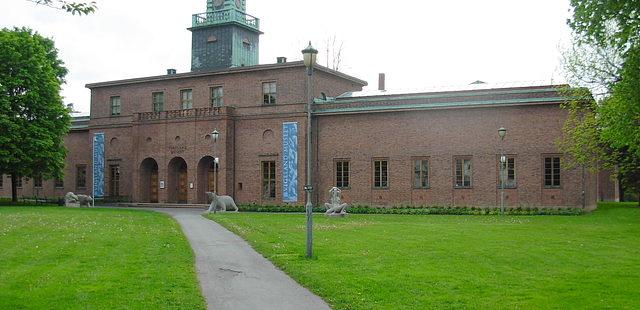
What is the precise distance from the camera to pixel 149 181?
51125mm

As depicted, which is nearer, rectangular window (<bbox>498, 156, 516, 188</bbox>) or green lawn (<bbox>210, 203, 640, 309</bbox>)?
green lawn (<bbox>210, 203, 640, 309</bbox>)

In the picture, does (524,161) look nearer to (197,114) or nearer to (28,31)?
(197,114)

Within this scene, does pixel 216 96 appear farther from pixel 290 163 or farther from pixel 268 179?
pixel 290 163

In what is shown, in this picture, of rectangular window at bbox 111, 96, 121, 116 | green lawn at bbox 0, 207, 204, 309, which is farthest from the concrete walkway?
rectangular window at bbox 111, 96, 121, 116

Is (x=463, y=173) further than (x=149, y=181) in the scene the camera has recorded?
No

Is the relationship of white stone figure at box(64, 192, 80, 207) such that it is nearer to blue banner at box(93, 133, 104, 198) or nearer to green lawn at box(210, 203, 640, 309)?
blue banner at box(93, 133, 104, 198)

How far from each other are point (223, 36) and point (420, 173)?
19244 millimetres

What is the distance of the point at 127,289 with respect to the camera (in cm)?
1133

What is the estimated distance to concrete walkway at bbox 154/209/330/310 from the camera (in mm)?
10523

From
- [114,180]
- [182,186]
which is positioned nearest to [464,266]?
[182,186]

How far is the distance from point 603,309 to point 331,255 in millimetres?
7187

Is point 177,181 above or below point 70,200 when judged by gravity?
above

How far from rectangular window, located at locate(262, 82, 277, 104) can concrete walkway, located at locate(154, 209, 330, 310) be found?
26983 mm

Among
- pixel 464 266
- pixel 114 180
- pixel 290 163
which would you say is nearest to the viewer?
pixel 464 266
